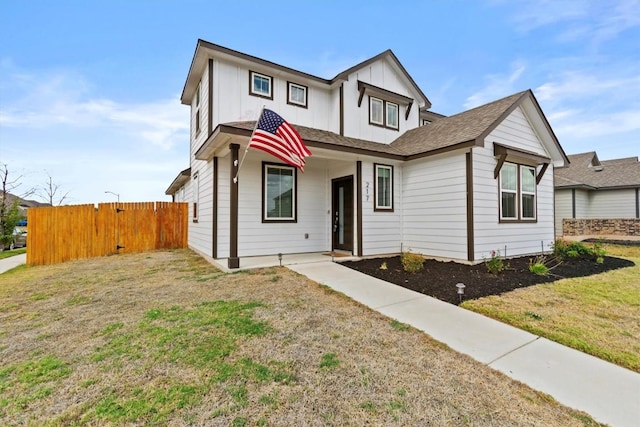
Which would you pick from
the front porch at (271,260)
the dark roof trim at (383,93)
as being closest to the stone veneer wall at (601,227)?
the dark roof trim at (383,93)

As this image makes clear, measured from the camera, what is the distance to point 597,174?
1767 centimetres

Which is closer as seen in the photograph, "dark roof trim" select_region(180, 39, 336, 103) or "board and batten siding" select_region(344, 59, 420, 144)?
"dark roof trim" select_region(180, 39, 336, 103)

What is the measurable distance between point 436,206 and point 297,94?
582cm

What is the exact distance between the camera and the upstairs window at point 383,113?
10336mm

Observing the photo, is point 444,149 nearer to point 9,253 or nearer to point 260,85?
point 260,85

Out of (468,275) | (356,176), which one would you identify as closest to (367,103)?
(356,176)

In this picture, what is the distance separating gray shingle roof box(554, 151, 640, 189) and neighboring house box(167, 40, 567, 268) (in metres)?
10.1

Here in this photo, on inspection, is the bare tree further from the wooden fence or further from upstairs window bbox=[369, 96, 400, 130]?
upstairs window bbox=[369, 96, 400, 130]

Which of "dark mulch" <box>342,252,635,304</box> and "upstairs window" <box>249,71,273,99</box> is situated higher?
"upstairs window" <box>249,71,273,99</box>

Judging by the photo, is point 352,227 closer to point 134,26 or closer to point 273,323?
point 273,323

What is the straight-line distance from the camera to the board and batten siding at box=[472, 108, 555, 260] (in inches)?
289

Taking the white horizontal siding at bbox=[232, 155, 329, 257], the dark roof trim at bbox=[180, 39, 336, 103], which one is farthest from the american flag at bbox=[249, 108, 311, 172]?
the dark roof trim at bbox=[180, 39, 336, 103]

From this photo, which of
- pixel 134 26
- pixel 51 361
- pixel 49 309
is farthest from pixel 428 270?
pixel 134 26

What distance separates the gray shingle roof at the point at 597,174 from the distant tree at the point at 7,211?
30.8 metres
